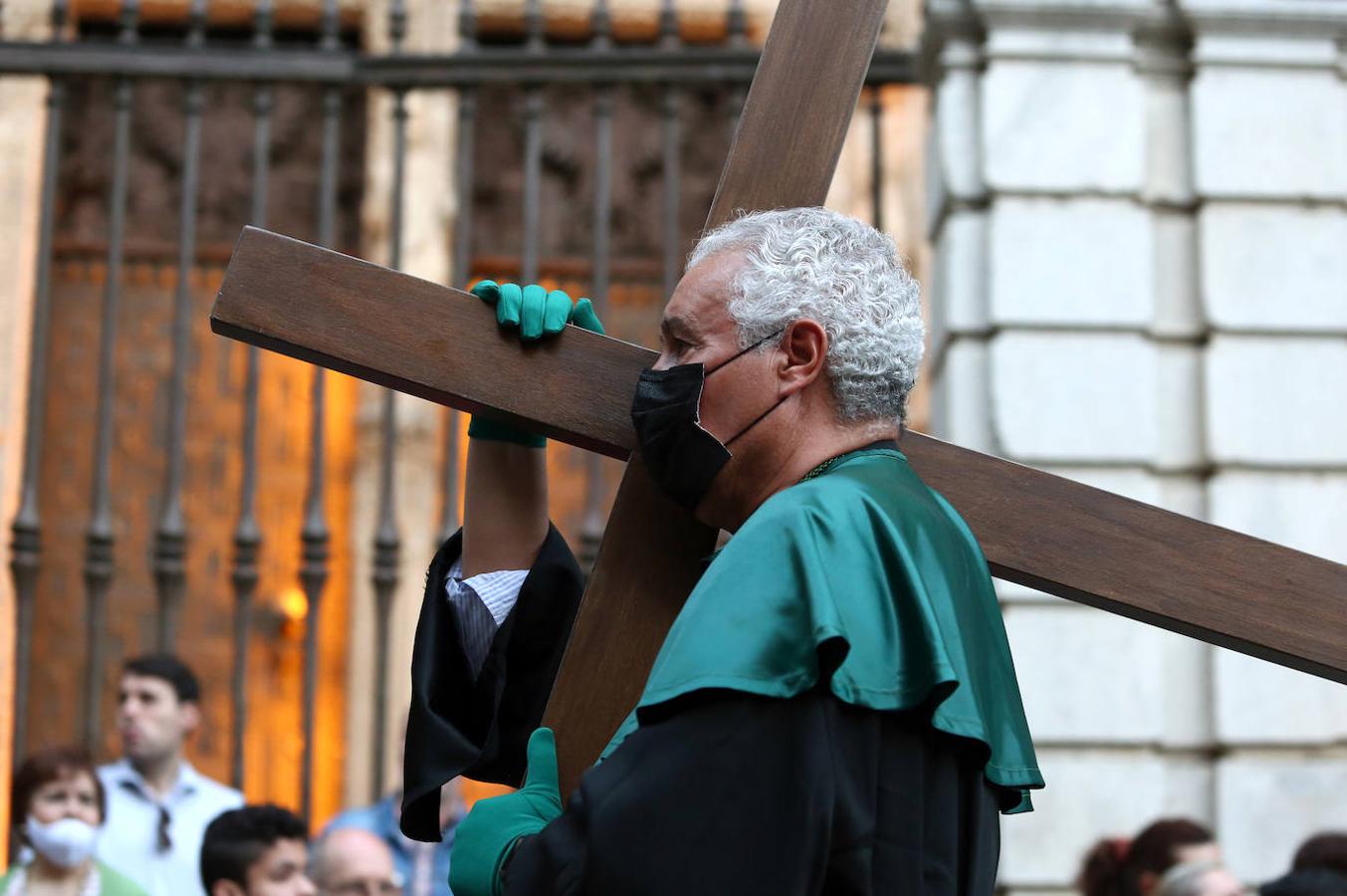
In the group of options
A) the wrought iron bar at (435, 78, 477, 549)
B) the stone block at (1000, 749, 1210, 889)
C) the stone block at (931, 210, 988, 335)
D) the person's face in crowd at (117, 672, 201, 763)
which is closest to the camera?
the person's face in crowd at (117, 672, 201, 763)

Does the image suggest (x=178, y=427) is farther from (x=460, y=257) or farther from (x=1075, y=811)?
(x=1075, y=811)

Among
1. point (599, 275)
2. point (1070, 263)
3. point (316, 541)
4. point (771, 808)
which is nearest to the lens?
point (771, 808)

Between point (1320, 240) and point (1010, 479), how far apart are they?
3574 millimetres

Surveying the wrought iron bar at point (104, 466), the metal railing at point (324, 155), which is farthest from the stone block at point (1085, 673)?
the wrought iron bar at point (104, 466)

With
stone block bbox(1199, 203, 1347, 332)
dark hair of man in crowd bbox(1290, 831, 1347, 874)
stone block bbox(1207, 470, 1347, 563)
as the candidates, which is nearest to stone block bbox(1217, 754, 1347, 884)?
stone block bbox(1207, 470, 1347, 563)

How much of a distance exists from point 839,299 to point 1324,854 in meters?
2.64

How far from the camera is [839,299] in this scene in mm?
2168

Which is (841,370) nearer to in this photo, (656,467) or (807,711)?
(656,467)

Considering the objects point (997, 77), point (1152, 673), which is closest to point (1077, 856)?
point (1152, 673)

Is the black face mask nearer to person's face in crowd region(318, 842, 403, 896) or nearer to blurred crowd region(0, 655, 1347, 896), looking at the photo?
blurred crowd region(0, 655, 1347, 896)

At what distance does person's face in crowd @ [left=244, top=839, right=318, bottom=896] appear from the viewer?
4.24 m

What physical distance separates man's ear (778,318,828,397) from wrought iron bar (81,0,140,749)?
3.97 metres

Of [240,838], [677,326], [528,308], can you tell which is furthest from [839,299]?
[240,838]

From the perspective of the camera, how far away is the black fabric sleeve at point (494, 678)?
7.77ft
